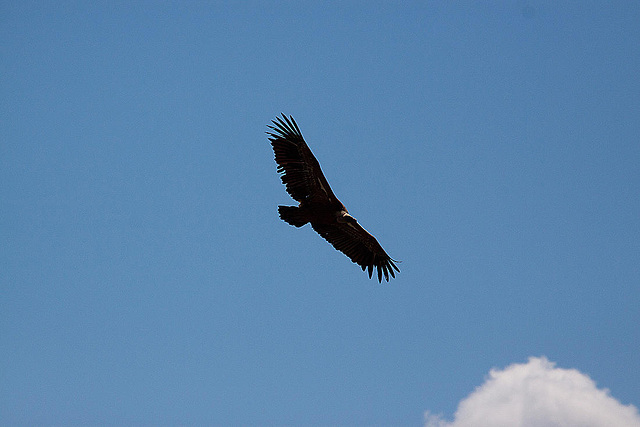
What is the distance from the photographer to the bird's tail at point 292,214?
19.3 meters

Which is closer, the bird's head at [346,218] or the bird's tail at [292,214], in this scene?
the bird's tail at [292,214]

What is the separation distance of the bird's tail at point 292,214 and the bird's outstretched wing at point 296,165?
1.25ft

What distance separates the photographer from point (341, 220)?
20000 millimetres

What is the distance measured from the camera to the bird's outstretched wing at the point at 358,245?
20.7 m

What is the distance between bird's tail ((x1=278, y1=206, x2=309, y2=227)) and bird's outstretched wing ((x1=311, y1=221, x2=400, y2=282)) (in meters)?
1.12

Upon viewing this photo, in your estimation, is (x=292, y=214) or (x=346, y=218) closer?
(x=292, y=214)

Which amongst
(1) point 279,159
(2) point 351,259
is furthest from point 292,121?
(2) point 351,259

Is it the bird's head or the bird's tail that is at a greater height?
the bird's head

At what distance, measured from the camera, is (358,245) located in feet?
69.4

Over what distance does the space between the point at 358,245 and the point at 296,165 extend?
3514mm

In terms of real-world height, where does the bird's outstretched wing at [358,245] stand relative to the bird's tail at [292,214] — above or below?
above

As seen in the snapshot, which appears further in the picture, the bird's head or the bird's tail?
the bird's head

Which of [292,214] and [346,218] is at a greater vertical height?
[346,218]

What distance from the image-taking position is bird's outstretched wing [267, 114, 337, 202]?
18969 mm
